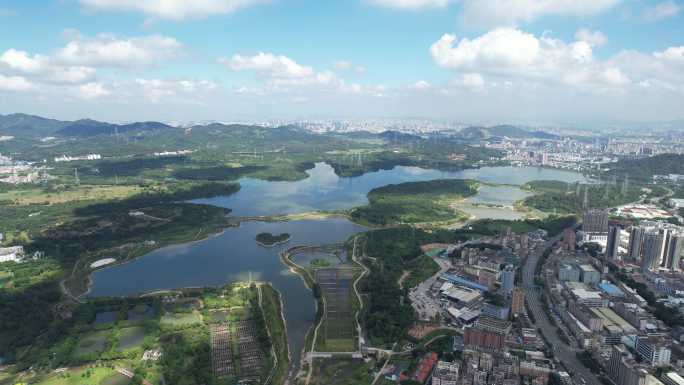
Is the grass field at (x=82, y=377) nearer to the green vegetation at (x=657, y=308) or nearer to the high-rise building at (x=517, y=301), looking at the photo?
the high-rise building at (x=517, y=301)

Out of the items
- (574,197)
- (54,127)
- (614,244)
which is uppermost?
(54,127)

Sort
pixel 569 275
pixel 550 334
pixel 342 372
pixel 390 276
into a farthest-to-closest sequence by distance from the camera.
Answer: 1. pixel 569 275
2. pixel 390 276
3. pixel 550 334
4. pixel 342 372

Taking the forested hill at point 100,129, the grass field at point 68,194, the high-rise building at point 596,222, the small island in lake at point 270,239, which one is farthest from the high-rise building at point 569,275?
the forested hill at point 100,129

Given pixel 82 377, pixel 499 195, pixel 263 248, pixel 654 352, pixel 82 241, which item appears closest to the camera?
pixel 82 377

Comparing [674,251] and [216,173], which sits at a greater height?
[216,173]

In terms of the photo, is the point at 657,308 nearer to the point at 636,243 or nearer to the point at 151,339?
the point at 636,243

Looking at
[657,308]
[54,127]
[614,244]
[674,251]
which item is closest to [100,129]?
[54,127]

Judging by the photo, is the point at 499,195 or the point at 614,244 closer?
the point at 614,244
